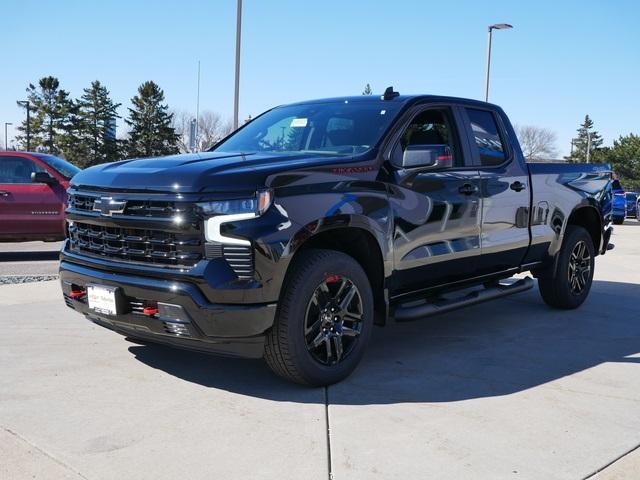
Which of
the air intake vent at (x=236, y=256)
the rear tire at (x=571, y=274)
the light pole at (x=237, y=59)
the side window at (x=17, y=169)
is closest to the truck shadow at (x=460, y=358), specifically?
the rear tire at (x=571, y=274)

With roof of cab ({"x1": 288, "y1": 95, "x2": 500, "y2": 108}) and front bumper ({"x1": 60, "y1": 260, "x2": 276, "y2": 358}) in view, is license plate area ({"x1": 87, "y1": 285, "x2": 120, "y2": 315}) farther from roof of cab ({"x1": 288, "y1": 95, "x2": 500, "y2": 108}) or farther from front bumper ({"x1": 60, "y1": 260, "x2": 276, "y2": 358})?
roof of cab ({"x1": 288, "y1": 95, "x2": 500, "y2": 108})

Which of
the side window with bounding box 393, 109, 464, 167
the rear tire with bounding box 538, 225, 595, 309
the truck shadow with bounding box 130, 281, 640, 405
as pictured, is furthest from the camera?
the rear tire with bounding box 538, 225, 595, 309

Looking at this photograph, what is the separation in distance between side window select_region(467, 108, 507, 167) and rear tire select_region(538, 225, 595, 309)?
1366 mm

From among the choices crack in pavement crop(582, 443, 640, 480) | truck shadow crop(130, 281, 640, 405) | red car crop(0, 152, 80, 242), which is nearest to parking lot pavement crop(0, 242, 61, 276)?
red car crop(0, 152, 80, 242)

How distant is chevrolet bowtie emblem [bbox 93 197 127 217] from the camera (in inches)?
156

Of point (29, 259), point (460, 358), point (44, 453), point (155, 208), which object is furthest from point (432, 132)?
point (29, 259)

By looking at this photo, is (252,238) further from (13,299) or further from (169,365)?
(13,299)

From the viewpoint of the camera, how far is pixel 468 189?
16.9 feet

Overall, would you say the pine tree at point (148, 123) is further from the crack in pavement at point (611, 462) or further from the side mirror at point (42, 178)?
the crack in pavement at point (611, 462)

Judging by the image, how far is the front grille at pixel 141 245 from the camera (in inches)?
147

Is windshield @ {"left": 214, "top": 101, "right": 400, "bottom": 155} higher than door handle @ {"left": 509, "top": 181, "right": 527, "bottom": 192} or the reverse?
higher

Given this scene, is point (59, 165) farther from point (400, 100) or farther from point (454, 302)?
point (454, 302)

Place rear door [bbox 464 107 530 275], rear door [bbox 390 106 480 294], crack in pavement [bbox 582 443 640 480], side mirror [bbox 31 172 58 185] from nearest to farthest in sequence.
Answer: crack in pavement [bbox 582 443 640 480]
rear door [bbox 390 106 480 294]
rear door [bbox 464 107 530 275]
side mirror [bbox 31 172 58 185]

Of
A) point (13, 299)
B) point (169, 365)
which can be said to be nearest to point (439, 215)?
point (169, 365)
